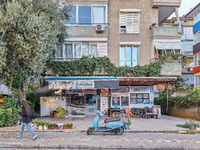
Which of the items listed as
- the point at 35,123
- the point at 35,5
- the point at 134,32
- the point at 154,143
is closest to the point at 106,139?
the point at 154,143

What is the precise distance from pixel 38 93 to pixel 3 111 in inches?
220

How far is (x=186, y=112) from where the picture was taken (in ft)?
63.2

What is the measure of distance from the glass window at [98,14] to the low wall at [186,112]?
10.1 m

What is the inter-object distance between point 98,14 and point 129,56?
4445 millimetres

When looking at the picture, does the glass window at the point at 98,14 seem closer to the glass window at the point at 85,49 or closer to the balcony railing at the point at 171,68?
the glass window at the point at 85,49

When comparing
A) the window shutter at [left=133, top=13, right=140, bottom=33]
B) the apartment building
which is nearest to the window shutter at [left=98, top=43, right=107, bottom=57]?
the window shutter at [left=133, top=13, right=140, bottom=33]

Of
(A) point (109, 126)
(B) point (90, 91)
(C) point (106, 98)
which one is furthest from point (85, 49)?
(A) point (109, 126)

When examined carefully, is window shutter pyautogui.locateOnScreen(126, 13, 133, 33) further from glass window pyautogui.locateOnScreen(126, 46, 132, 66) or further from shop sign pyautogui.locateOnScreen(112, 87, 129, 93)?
shop sign pyautogui.locateOnScreen(112, 87, 129, 93)

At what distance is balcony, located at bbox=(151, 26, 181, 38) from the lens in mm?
20062

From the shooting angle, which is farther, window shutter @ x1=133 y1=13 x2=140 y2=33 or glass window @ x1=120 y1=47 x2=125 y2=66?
window shutter @ x1=133 y1=13 x2=140 y2=33

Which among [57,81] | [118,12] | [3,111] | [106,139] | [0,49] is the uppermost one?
[118,12]

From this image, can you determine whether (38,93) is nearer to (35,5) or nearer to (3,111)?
(3,111)

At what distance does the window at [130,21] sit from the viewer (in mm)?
20453

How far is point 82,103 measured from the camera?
65.2 ft
